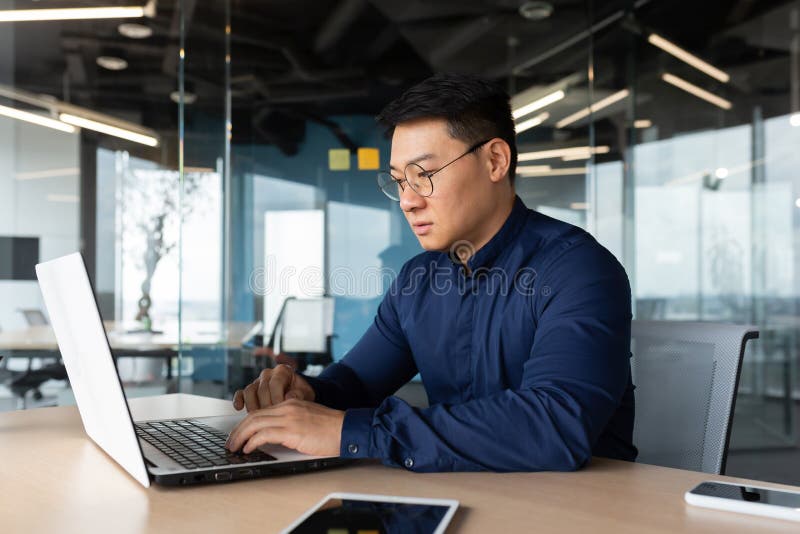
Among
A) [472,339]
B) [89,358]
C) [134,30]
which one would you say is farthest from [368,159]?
[89,358]

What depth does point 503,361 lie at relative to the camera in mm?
1472

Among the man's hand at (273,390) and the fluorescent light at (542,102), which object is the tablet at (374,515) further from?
the fluorescent light at (542,102)

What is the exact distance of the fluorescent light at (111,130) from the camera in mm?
5098

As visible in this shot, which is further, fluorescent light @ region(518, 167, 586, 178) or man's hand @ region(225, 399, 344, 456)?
fluorescent light @ region(518, 167, 586, 178)

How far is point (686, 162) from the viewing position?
4.56m

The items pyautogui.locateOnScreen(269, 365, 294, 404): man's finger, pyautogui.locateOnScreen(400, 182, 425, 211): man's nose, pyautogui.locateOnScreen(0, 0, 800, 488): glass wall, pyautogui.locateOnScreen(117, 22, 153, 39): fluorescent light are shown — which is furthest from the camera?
pyautogui.locateOnScreen(117, 22, 153, 39): fluorescent light

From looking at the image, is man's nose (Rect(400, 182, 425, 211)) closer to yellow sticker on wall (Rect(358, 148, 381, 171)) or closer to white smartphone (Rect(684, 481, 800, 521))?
white smartphone (Rect(684, 481, 800, 521))

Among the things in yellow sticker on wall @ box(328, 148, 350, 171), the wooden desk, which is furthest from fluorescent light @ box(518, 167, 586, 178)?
the wooden desk

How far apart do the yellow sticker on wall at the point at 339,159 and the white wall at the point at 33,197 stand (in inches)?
73.9

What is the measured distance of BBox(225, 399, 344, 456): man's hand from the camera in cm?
106

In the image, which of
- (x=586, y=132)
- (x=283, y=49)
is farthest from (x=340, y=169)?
(x=586, y=132)

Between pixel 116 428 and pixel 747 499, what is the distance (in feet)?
2.70

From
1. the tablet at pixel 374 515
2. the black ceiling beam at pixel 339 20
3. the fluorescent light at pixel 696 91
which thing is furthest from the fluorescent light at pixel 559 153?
the tablet at pixel 374 515

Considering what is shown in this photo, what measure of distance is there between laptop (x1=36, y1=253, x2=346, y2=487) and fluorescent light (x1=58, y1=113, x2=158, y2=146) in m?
4.40
